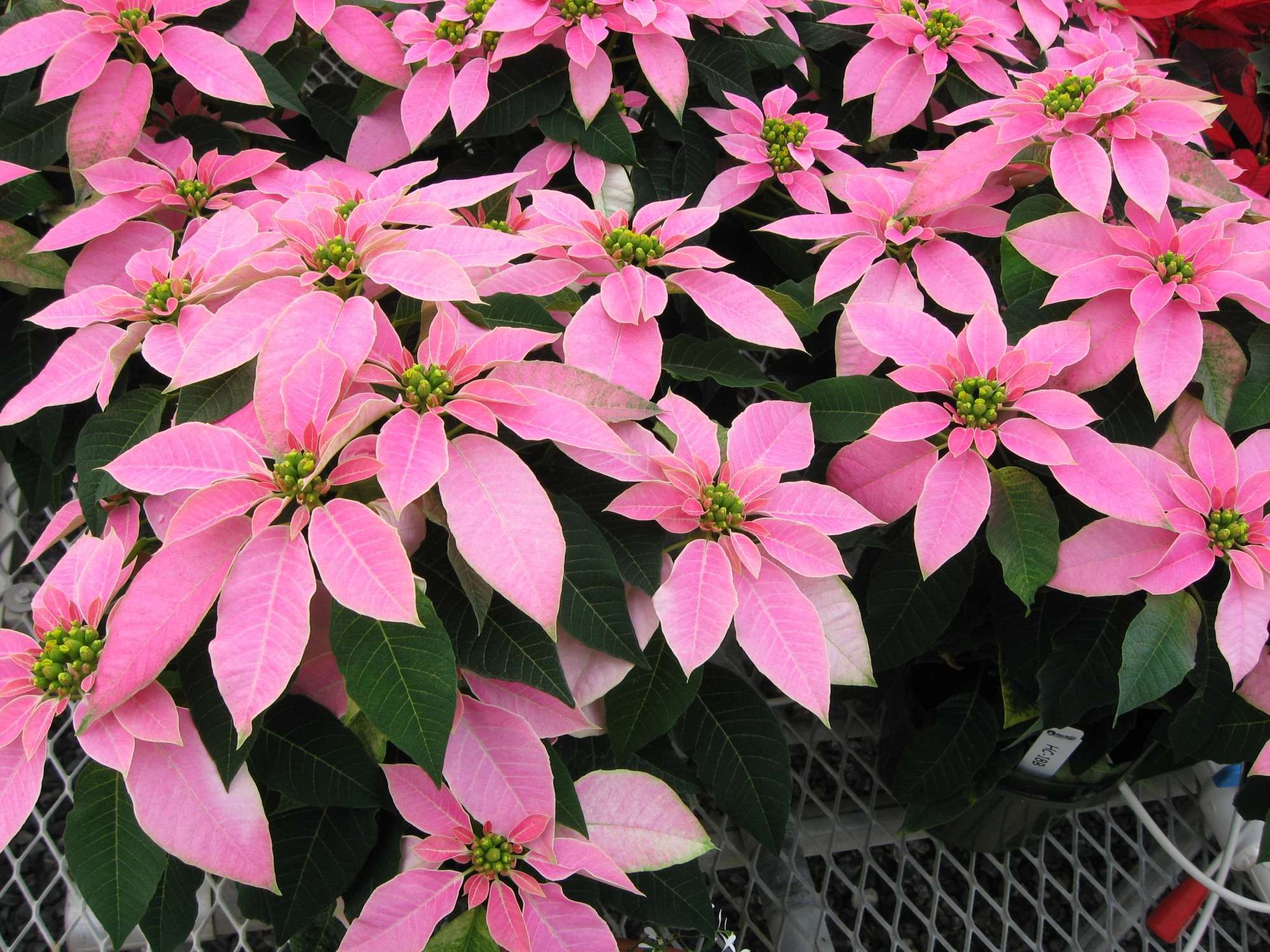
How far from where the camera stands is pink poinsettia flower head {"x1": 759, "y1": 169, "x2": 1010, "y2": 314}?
633mm

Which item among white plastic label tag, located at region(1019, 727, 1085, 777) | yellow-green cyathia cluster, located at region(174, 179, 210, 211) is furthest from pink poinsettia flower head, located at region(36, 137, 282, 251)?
white plastic label tag, located at region(1019, 727, 1085, 777)

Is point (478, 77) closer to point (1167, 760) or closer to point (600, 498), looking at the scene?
point (600, 498)

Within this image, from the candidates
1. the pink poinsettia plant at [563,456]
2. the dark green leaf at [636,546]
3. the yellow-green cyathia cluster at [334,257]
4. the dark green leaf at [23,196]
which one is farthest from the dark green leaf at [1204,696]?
the dark green leaf at [23,196]

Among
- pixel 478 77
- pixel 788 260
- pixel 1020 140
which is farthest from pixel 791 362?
pixel 478 77

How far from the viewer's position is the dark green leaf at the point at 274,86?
28.2 inches

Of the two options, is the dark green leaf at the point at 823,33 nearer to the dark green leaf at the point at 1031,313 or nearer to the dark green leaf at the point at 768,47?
the dark green leaf at the point at 768,47

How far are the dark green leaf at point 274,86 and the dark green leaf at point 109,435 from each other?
28cm

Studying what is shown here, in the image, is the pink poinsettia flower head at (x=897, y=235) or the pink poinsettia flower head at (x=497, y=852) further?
the pink poinsettia flower head at (x=897, y=235)

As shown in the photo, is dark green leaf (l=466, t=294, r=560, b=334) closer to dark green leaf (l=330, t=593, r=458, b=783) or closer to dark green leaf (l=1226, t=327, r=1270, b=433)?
dark green leaf (l=330, t=593, r=458, b=783)

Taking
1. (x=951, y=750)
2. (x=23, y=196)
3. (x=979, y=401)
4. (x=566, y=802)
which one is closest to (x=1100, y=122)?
(x=979, y=401)

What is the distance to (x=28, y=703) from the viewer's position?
0.46 meters

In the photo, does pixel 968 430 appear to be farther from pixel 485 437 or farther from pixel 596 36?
pixel 596 36

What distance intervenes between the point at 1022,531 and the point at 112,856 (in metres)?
0.52

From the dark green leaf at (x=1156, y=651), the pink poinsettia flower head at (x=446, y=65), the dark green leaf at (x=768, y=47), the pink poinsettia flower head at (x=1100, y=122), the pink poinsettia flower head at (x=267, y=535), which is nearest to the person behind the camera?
the pink poinsettia flower head at (x=267, y=535)
